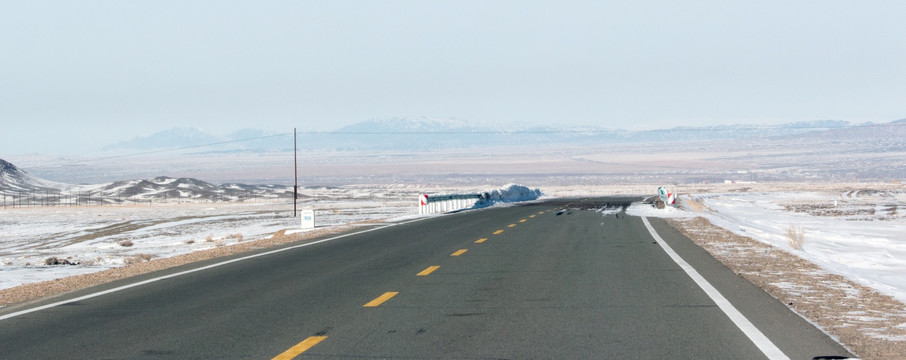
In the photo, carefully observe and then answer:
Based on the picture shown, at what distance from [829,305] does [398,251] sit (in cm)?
999

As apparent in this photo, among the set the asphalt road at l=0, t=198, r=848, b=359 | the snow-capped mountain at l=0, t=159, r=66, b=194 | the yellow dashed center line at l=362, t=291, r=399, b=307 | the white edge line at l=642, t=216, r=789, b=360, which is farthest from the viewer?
the snow-capped mountain at l=0, t=159, r=66, b=194

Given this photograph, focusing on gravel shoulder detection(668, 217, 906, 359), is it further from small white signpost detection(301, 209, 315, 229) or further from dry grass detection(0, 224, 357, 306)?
small white signpost detection(301, 209, 315, 229)

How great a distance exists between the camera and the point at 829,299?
11523mm

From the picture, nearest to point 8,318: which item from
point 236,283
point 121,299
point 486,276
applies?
point 121,299

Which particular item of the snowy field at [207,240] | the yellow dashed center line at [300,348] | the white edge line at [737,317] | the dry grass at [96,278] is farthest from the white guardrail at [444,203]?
the yellow dashed center line at [300,348]

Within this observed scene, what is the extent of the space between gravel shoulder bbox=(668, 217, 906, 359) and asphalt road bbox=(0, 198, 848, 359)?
0.89 feet

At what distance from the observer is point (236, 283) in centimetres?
1389

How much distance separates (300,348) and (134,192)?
439 feet

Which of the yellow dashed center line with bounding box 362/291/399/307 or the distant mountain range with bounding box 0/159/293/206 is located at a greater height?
the yellow dashed center line with bounding box 362/291/399/307

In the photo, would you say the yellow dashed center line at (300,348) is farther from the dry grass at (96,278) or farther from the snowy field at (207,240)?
the snowy field at (207,240)

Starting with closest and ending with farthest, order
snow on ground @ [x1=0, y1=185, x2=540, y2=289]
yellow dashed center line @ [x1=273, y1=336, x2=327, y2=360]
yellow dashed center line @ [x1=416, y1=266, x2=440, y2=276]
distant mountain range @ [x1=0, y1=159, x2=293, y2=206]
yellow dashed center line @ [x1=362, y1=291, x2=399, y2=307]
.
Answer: yellow dashed center line @ [x1=273, y1=336, x2=327, y2=360] < yellow dashed center line @ [x1=362, y1=291, x2=399, y2=307] < yellow dashed center line @ [x1=416, y1=266, x2=440, y2=276] < snow on ground @ [x1=0, y1=185, x2=540, y2=289] < distant mountain range @ [x1=0, y1=159, x2=293, y2=206]

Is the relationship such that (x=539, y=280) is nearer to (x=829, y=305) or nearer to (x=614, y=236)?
(x=829, y=305)

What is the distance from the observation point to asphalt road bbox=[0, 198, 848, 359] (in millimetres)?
8383

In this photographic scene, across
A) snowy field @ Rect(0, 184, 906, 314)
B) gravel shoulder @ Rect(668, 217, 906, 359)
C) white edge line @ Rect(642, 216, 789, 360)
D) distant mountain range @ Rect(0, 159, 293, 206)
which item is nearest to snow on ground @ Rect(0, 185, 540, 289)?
snowy field @ Rect(0, 184, 906, 314)
